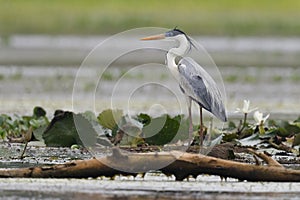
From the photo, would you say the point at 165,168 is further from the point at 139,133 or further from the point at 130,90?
the point at 130,90

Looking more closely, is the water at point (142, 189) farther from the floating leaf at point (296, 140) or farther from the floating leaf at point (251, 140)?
the floating leaf at point (251, 140)

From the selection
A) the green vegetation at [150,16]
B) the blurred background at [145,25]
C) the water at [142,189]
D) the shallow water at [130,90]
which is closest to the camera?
the water at [142,189]

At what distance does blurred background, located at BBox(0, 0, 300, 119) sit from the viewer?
1435 cm

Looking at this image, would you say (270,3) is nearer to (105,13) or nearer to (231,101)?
(105,13)

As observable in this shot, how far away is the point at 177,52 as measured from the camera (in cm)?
814

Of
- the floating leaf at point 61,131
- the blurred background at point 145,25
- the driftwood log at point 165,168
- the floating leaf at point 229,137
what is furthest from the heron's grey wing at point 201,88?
the blurred background at point 145,25

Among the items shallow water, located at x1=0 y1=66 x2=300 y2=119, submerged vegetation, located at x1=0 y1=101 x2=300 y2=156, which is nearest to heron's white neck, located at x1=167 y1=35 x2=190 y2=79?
submerged vegetation, located at x1=0 y1=101 x2=300 y2=156

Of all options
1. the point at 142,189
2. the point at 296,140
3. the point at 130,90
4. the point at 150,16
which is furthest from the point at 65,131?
the point at 150,16

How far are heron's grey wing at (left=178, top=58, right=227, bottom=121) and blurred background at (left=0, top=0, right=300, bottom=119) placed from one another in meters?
4.19

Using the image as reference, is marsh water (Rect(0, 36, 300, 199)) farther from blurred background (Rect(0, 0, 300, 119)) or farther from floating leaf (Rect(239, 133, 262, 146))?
floating leaf (Rect(239, 133, 262, 146))

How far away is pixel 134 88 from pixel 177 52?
6351 mm

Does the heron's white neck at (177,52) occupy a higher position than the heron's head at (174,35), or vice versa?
the heron's head at (174,35)

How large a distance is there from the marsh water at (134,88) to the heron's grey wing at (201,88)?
501mm

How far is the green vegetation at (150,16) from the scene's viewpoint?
90.5ft
